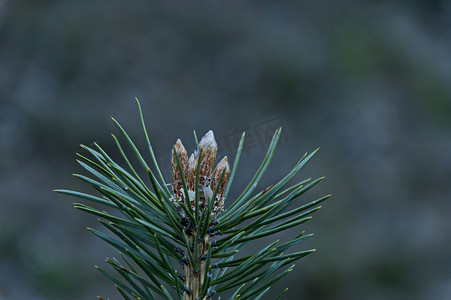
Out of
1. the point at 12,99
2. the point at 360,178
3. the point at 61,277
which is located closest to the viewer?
the point at 61,277

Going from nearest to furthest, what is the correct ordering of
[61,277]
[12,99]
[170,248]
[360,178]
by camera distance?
[170,248]
[61,277]
[360,178]
[12,99]

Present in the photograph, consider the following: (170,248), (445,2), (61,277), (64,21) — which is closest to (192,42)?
(64,21)

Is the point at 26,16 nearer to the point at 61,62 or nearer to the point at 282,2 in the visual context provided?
the point at 61,62

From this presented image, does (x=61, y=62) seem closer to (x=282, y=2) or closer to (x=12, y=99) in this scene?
(x=12, y=99)

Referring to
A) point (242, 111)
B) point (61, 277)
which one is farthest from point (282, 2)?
point (61, 277)

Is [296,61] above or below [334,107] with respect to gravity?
above

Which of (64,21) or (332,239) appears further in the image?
(64,21)

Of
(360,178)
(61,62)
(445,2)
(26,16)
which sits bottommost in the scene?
(360,178)
